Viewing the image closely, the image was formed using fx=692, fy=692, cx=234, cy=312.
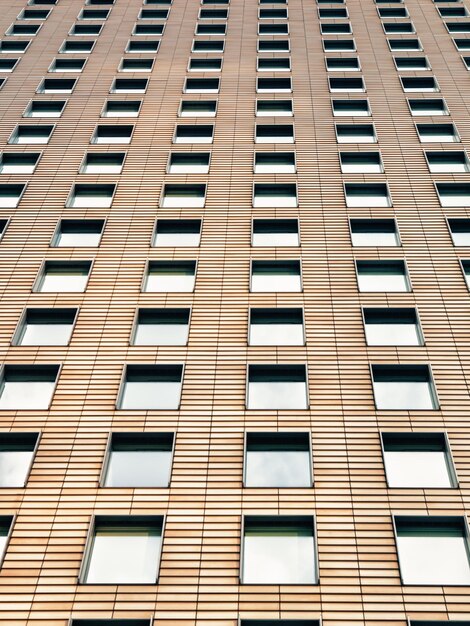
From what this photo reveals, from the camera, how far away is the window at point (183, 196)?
27.0 m

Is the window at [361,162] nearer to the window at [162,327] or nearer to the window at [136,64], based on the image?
the window at [162,327]

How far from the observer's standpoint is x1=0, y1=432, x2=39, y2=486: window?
1762 cm

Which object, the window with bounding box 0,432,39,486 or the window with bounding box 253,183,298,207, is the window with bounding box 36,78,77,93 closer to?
the window with bounding box 253,183,298,207

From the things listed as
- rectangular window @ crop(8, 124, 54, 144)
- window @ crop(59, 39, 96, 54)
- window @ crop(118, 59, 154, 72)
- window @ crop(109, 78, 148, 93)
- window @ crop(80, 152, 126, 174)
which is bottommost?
window @ crop(80, 152, 126, 174)

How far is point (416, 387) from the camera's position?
2011 centimetres

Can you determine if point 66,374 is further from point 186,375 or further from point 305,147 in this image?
point 305,147

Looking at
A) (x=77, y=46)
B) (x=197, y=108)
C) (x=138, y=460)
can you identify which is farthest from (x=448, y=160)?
(x=77, y=46)

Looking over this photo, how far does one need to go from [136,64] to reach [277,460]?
1029 inches

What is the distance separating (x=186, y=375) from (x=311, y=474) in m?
4.76

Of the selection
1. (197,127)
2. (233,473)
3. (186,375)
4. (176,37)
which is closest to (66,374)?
(186,375)

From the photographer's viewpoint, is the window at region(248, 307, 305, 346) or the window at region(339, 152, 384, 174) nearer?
the window at region(248, 307, 305, 346)

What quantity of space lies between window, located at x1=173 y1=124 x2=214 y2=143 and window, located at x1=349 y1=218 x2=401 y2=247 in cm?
881

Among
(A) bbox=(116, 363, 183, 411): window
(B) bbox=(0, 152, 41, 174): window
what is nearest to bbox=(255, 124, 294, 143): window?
(B) bbox=(0, 152, 41, 174): window

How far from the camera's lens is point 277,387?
20.1m
